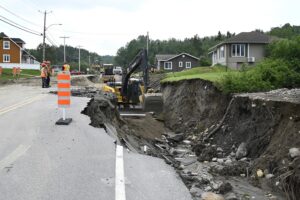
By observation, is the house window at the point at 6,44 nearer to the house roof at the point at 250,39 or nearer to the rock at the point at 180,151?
the house roof at the point at 250,39

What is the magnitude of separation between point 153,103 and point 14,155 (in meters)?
24.7

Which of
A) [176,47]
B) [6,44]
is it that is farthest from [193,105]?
[176,47]

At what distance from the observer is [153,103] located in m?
34.0

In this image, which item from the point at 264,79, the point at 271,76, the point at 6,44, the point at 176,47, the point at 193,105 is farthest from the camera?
the point at 176,47

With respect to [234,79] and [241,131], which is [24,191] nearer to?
[241,131]

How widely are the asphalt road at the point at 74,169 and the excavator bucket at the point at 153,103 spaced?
67.9 ft

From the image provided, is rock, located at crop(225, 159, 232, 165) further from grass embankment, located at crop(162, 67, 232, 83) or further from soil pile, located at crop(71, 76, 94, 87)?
soil pile, located at crop(71, 76, 94, 87)

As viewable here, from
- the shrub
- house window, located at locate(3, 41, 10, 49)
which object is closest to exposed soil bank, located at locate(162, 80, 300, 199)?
the shrub

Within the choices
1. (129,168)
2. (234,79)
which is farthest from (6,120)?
(234,79)

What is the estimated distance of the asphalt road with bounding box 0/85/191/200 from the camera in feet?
23.9

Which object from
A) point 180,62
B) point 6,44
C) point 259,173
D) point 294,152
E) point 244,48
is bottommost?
point 259,173

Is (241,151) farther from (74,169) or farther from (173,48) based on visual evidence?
(173,48)

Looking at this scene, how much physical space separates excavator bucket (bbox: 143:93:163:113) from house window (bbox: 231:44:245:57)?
101 ft

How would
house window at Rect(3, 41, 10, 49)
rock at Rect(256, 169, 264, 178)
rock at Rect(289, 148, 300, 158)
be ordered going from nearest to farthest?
1. rock at Rect(289, 148, 300, 158)
2. rock at Rect(256, 169, 264, 178)
3. house window at Rect(3, 41, 10, 49)
